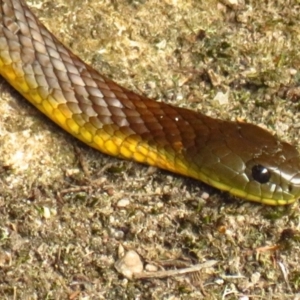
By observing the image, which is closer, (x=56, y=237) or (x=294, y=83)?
(x=56, y=237)

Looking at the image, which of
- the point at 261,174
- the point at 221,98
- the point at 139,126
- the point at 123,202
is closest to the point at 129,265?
the point at 123,202

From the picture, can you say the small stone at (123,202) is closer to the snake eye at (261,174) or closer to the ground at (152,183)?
the ground at (152,183)

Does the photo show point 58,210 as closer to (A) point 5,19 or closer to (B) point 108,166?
(B) point 108,166

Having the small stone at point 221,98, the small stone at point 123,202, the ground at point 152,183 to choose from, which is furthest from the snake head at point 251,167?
the small stone at point 221,98

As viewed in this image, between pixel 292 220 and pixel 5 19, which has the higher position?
pixel 5 19

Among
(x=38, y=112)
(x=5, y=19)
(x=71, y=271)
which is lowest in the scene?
(x=71, y=271)

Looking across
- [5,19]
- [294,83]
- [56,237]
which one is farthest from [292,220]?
[5,19]
